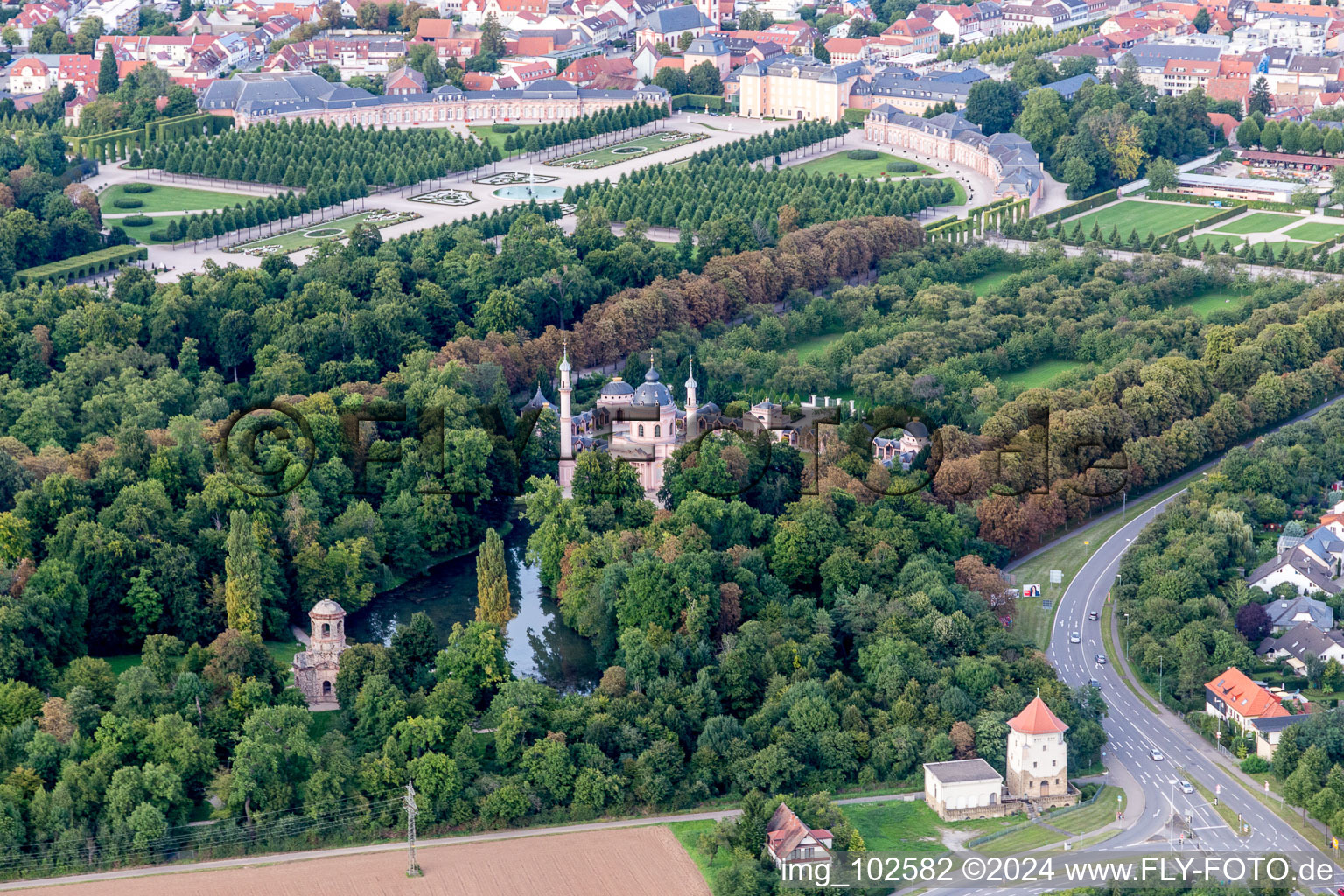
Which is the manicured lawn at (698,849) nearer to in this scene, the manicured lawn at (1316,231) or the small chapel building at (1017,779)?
the small chapel building at (1017,779)

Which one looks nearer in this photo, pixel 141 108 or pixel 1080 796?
pixel 1080 796

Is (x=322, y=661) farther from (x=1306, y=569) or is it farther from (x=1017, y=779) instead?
(x=1306, y=569)

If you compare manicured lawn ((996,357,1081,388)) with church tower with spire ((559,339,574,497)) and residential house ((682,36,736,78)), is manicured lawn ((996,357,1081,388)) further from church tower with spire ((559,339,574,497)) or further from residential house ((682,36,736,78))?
residential house ((682,36,736,78))

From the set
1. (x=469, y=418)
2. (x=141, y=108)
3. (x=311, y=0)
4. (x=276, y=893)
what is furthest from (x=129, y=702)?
(x=311, y=0)

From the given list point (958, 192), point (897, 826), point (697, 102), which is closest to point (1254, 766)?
point (897, 826)

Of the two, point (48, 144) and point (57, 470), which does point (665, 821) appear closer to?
point (57, 470)

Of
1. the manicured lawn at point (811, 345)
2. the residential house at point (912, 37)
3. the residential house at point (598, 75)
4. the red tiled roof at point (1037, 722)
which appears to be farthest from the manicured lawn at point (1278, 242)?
the red tiled roof at point (1037, 722)
